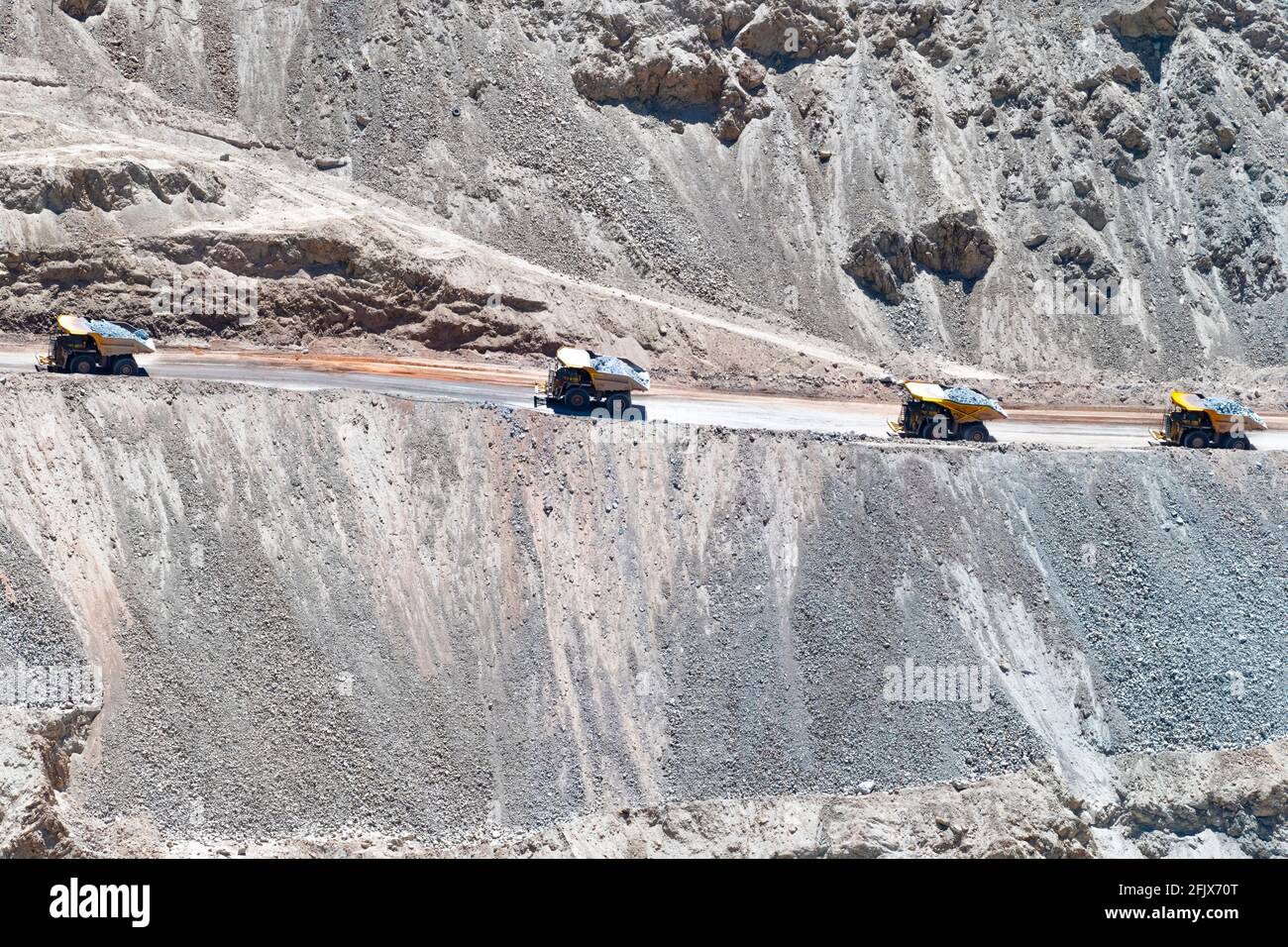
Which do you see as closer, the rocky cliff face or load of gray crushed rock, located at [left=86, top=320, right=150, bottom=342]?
load of gray crushed rock, located at [left=86, top=320, right=150, bottom=342]

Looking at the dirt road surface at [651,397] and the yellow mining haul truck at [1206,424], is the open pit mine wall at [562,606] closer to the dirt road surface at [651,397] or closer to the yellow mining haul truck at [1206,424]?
the dirt road surface at [651,397]

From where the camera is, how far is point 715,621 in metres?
26.8

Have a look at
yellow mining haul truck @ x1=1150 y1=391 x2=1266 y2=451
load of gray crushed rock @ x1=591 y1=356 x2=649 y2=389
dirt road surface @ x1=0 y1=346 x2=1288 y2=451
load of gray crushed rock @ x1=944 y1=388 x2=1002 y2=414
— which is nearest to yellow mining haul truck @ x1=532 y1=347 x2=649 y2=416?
load of gray crushed rock @ x1=591 y1=356 x2=649 y2=389

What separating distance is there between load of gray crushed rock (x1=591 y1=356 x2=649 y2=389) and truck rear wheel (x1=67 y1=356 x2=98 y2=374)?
37.6 feet

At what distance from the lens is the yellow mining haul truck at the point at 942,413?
106 feet


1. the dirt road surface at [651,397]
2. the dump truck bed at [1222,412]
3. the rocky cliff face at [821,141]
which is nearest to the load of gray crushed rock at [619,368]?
the dirt road surface at [651,397]

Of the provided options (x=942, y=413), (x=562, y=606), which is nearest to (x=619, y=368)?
(x=562, y=606)

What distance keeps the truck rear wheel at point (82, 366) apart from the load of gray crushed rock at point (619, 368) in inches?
451

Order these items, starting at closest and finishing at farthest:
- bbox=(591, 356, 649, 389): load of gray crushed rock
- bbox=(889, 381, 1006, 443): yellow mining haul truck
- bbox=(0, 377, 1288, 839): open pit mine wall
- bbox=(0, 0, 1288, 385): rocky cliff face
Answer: bbox=(0, 377, 1288, 839): open pit mine wall < bbox=(591, 356, 649, 389): load of gray crushed rock < bbox=(889, 381, 1006, 443): yellow mining haul truck < bbox=(0, 0, 1288, 385): rocky cliff face

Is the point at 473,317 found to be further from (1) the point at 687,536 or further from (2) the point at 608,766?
(2) the point at 608,766

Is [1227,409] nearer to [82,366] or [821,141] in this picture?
[821,141]

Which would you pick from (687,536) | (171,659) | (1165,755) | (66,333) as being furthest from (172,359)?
(1165,755)

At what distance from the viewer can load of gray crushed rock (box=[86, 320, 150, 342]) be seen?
96.1 feet

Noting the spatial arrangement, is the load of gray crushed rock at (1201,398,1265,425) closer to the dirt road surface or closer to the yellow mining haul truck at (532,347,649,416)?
the dirt road surface
